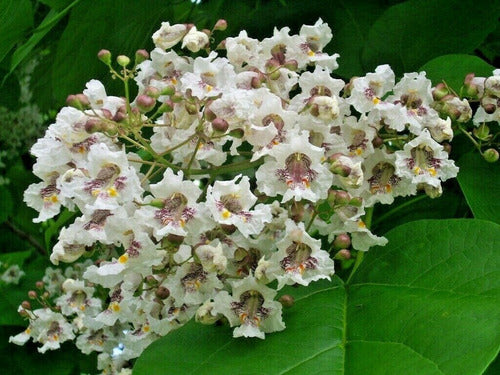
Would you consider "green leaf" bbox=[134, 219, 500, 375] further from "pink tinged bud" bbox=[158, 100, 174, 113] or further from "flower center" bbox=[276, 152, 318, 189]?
"pink tinged bud" bbox=[158, 100, 174, 113]

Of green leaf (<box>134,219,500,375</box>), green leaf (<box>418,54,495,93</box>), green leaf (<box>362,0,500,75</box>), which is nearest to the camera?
green leaf (<box>134,219,500,375</box>)

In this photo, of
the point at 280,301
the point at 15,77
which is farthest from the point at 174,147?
the point at 15,77

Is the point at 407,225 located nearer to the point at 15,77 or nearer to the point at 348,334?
the point at 348,334

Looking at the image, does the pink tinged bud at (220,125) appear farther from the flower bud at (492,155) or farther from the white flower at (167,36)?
the flower bud at (492,155)

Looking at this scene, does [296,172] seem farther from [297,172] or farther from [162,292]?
[162,292]

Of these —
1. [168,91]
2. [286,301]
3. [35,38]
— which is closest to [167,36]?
[168,91]

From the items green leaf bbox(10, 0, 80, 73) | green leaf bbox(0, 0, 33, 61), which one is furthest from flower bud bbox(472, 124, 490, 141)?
green leaf bbox(0, 0, 33, 61)
